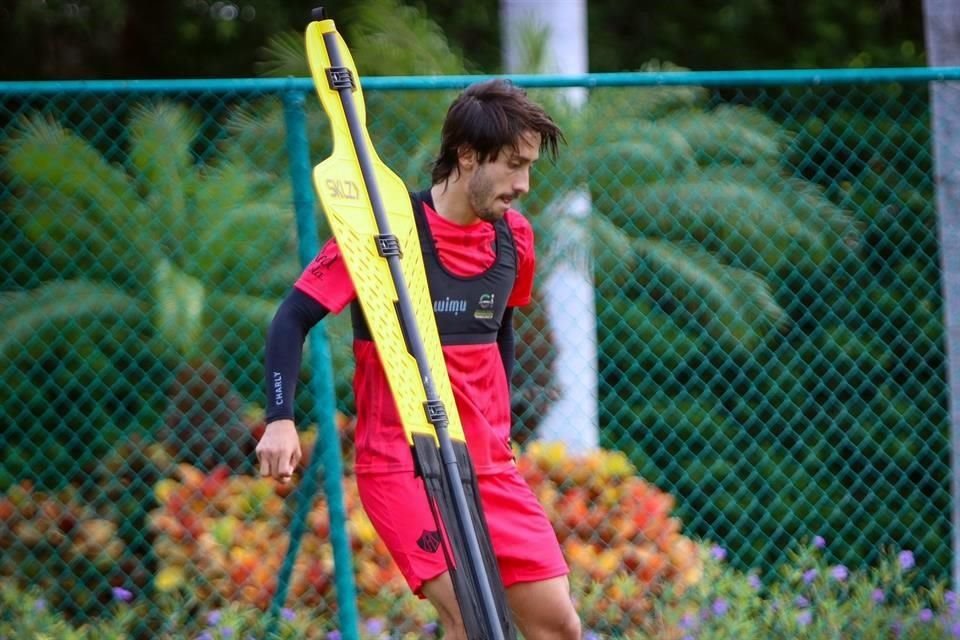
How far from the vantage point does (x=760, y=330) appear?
6.02m

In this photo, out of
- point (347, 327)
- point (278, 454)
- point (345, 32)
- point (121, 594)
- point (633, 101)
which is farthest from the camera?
point (345, 32)

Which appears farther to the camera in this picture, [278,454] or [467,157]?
[467,157]

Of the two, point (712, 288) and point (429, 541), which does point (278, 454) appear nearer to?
point (429, 541)

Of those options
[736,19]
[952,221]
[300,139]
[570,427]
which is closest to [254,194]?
[300,139]

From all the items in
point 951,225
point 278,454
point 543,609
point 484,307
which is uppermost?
point 951,225

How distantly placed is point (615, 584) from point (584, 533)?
282mm

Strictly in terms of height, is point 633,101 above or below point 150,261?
above

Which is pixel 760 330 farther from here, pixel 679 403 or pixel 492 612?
pixel 492 612

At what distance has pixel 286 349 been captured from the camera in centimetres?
296

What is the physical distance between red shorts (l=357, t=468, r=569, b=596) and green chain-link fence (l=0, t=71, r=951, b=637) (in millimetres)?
1641

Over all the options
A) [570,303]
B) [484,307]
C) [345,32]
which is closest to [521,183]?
[484,307]

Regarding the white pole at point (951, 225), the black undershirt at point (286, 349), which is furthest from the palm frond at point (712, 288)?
the black undershirt at point (286, 349)

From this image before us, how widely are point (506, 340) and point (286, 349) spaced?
0.81 metres

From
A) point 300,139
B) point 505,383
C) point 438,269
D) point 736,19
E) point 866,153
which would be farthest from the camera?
point 736,19
